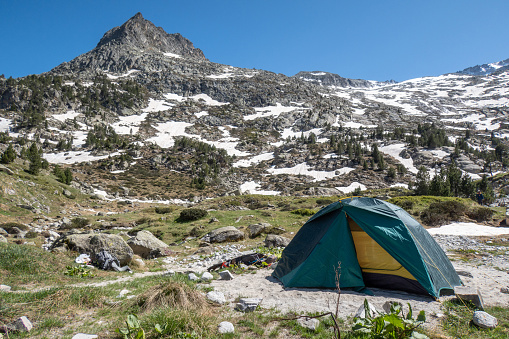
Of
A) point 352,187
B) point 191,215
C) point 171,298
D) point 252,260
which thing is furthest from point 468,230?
point 352,187

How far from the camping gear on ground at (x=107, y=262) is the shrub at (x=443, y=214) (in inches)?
883

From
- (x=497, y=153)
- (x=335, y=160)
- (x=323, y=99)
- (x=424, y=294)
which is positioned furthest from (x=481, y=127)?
(x=424, y=294)

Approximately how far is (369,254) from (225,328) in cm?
511

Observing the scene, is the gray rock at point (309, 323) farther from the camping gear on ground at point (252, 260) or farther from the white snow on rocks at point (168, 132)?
the white snow on rocks at point (168, 132)

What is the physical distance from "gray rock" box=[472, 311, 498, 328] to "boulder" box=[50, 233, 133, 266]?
10754 millimetres

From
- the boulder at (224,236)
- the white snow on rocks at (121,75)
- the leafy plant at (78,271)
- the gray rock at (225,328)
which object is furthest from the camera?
the white snow on rocks at (121,75)

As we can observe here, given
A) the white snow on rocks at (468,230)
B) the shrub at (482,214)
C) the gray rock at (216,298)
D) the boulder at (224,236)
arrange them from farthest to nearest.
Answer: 1. the shrub at (482,214)
2. the white snow on rocks at (468,230)
3. the boulder at (224,236)
4. the gray rock at (216,298)

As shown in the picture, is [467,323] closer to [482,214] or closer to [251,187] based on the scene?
[482,214]

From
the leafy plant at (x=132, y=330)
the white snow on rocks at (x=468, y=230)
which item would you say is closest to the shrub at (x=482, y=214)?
the white snow on rocks at (x=468, y=230)

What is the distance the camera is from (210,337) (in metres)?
3.82

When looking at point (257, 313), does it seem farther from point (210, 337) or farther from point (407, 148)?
point (407, 148)

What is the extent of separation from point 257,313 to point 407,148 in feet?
335

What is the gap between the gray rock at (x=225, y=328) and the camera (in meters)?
4.16

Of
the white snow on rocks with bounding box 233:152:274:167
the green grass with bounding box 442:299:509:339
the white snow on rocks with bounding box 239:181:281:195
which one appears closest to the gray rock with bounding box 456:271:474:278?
the green grass with bounding box 442:299:509:339
